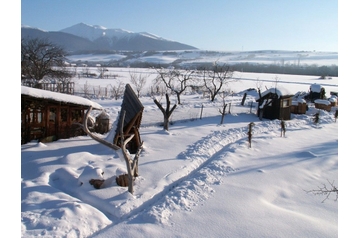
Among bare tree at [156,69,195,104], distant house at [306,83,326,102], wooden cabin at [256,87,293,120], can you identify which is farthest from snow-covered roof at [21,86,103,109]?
distant house at [306,83,326,102]

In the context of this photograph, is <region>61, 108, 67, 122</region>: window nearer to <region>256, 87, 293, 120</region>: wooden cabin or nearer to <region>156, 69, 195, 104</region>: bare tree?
<region>156, 69, 195, 104</region>: bare tree

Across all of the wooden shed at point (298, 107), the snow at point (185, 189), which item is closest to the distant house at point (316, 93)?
the wooden shed at point (298, 107)

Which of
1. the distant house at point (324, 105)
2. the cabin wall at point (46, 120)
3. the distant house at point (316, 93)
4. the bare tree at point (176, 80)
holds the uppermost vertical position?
the bare tree at point (176, 80)

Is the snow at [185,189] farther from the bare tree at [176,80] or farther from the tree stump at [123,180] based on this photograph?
the bare tree at [176,80]

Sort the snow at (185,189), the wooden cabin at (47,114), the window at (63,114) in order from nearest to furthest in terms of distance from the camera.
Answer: the snow at (185,189) < the wooden cabin at (47,114) < the window at (63,114)

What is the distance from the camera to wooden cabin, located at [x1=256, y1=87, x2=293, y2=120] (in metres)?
19.5

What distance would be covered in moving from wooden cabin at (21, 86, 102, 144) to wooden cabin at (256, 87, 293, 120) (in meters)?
12.8

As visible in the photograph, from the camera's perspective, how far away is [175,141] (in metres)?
12.8

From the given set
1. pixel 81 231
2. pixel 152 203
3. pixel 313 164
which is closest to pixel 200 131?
pixel 313 164

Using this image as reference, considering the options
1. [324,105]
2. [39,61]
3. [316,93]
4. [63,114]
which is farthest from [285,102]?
[39,61]

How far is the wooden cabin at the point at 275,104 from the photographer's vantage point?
19453 mm

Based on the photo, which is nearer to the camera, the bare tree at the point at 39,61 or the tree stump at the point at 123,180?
the tree stump at the point at 123,180

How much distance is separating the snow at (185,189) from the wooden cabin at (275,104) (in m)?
6.00

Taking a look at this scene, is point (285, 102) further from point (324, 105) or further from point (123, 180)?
point (123, 180)
